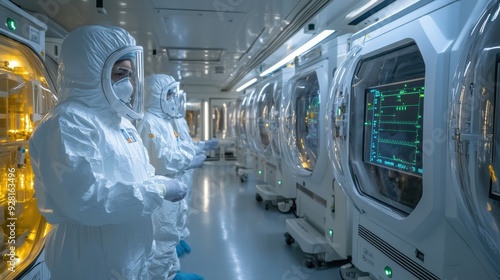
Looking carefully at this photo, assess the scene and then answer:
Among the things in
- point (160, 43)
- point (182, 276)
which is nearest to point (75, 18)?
point (160, 43)

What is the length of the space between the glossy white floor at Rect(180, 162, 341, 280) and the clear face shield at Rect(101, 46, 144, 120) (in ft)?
6.55

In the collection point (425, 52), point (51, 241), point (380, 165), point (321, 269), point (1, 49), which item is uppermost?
point (1, 49)

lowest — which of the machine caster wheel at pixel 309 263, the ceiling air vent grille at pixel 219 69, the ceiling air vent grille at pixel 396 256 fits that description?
the machine caster wheel at pixel 309 263

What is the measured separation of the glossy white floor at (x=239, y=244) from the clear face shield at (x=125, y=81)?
2.00 metres

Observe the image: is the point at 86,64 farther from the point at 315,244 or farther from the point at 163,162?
the point at 315,244

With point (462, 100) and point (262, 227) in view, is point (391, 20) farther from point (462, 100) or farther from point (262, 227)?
point (262, 227)

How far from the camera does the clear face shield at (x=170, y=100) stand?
3789 millimetres

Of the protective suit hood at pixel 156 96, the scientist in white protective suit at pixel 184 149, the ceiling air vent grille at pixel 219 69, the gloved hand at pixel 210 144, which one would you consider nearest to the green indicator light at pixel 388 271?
the scientist in white protective suit at pixel 184 149

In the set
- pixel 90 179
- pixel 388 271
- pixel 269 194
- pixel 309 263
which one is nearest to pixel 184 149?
pixel 269 194

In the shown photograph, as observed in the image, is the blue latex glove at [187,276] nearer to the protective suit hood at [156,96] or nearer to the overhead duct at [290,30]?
the protective suit hood at [156,96]

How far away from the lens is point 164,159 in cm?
327

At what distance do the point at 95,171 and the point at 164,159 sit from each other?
5.56 feet

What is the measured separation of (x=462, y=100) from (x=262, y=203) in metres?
4.92

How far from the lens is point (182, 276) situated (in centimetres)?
307
